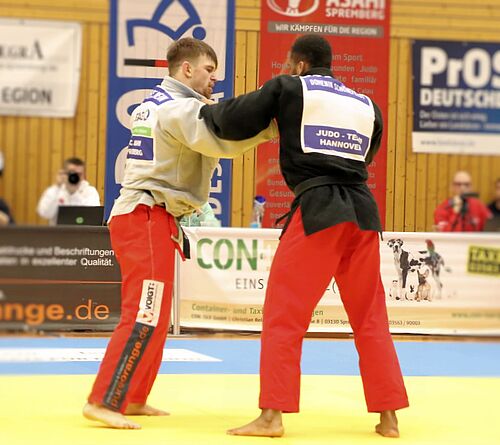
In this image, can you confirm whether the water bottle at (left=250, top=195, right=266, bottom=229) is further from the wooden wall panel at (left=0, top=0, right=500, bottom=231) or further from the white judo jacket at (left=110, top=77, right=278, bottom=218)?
the white judo jacket at (left=110, top=77, right=278, bottom=218)

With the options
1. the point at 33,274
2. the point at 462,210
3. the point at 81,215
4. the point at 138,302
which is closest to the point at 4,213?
the point at 33,274

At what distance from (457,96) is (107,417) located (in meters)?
1.97

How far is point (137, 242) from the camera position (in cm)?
448

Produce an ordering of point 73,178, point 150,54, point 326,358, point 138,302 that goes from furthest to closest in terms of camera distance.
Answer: point 326,358 → point 150,54 → point 73,178 → point 138,302

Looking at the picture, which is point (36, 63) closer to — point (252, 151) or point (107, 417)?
point (107, 417)

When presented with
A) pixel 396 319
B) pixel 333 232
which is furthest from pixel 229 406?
pixel 396 319

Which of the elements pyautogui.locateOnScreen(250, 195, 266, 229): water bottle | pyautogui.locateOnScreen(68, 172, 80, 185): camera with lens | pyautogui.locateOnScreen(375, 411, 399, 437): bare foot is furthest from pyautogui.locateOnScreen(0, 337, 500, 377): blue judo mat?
pyautogui.locateOnScreen(375, 411, 399, 437): bare foot

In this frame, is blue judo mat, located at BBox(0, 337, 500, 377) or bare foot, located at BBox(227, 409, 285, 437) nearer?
bare foot, located at BBox(227, 409, 285, 437)

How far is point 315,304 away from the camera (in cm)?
443

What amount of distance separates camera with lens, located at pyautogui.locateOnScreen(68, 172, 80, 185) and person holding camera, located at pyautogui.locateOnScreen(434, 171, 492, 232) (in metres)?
1.66

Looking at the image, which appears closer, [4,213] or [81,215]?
[4,213]

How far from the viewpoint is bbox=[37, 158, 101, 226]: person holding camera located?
3930 millimetres

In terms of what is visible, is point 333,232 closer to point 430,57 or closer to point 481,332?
point 430,57

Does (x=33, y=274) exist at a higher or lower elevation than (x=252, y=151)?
lower
